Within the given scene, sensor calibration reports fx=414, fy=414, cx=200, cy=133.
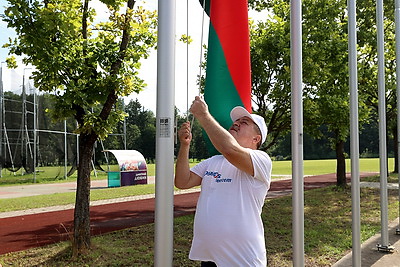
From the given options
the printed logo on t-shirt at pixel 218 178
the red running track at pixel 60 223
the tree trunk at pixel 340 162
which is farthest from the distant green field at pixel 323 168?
the printed logo on t-shirt at pixel 218 178

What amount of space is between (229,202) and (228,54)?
1.81m

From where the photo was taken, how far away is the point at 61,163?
1078 inches

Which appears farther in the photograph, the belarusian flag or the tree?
the tree

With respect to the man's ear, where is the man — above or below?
below

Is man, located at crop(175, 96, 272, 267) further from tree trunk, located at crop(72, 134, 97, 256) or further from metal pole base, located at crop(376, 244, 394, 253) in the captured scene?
metal pole base, located at crop(376, 244, 394, 253)

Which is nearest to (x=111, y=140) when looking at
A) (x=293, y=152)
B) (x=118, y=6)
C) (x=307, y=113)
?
(x=307, y=113)

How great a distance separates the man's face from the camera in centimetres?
284

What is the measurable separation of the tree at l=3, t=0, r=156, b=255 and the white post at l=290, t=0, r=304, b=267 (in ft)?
11.4

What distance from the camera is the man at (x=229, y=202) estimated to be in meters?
2.49

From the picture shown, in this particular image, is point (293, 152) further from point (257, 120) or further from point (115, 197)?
point (115, 197)

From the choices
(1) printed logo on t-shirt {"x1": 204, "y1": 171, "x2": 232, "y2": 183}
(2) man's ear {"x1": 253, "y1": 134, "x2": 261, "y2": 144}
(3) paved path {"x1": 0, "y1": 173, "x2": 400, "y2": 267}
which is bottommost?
(3) paved path {"x1": 0, "y1": 173, "x2": 400, "y2": 267}

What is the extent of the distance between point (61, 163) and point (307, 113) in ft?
60.6

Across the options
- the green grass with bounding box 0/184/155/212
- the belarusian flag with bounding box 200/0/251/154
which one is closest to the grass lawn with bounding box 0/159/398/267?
the belarusian flag with bounding box 200/0/251/154

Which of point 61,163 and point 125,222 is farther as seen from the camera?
point 61,163
